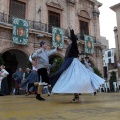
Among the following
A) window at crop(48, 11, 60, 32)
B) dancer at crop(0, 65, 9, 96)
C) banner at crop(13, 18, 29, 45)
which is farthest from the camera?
window at crop(48, 11, 60, 32)

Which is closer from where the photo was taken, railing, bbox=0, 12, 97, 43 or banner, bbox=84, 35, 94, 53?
railing, bbox=0, 12, 97, 43

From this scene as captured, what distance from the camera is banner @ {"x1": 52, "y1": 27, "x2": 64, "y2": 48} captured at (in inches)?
646

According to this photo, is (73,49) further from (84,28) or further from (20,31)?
(84,28)

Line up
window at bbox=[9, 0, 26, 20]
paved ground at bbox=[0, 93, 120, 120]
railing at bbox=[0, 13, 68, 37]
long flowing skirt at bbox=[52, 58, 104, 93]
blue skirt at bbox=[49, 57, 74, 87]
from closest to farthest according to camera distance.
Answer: paved ground at bbox=[0, 93, 120, 120] < long flowing skirt at bbox=[52, 58, 104, 93] < blue skirt at bbox=[49, 57, 74, 87] < railing at bbox=[0, 13, 68, 37] < window at bbox=[9, 0, 26, 20]

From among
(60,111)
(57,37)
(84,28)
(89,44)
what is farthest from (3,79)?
(84,28)

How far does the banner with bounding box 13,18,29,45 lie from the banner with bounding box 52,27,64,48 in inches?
94.0

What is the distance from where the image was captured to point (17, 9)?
1588cm

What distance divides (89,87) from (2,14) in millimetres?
11528

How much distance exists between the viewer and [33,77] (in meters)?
8.30

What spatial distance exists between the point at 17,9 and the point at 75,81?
12.8 m

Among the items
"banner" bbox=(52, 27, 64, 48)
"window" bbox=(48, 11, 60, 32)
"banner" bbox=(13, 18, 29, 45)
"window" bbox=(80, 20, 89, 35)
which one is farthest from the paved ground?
"window" bbox=(80, 20, 89, 35)

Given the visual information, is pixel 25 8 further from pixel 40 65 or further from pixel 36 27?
pixel 40 65

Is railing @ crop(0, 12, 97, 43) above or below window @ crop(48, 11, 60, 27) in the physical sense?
below

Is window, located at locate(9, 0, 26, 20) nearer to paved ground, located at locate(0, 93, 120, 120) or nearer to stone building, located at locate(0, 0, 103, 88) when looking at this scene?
stone building, located at locate(0, 0, 103, 88)
